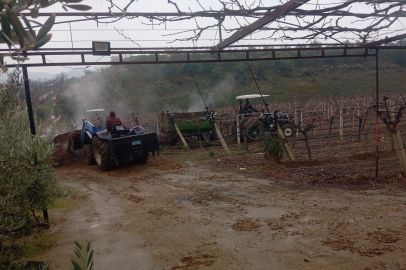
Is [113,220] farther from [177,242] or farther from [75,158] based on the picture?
[75,158]

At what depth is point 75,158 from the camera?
14922 mm

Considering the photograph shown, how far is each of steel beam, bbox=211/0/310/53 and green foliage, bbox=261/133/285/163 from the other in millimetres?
3496

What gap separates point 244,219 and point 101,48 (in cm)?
432

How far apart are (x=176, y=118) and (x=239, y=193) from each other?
9.55m

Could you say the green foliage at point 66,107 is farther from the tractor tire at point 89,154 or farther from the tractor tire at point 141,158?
the tractor tire at point 141,158

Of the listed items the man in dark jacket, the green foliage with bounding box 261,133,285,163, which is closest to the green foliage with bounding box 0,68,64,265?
the man in dark jacket

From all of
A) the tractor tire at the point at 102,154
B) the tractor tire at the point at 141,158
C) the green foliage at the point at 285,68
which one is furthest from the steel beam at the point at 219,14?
the green foliage at the point at 285,68

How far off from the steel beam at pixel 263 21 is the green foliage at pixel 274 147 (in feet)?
11.5

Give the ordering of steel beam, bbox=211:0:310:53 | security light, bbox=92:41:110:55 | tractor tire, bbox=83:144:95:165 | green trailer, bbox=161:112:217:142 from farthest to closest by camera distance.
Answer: green trailer, bbox=161:112:217:142
tractor tire, bbox=83:144:95:165
security light, bbox=92:41:110:55
steel beam, bbox=211:0:310:53

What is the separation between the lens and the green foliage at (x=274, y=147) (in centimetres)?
1066

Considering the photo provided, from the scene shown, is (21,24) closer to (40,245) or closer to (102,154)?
(40,245)

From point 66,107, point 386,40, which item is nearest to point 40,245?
point 386,40

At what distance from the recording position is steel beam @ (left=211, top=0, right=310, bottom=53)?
6.49m

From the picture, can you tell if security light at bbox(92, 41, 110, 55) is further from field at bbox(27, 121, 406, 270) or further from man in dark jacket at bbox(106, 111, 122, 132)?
man in dark jacket at bbox(106, 111, 122, 132)
